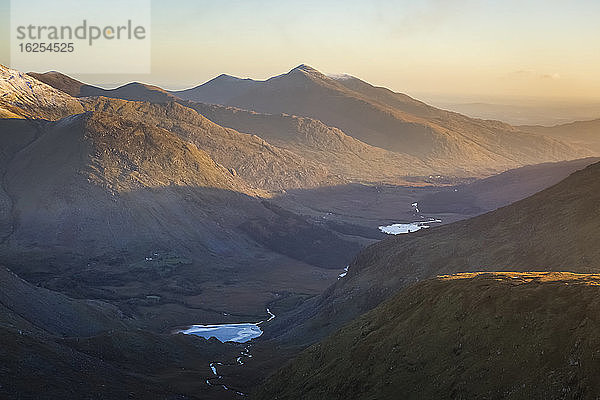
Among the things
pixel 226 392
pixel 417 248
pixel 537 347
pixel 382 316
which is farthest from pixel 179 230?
pixel 537 347

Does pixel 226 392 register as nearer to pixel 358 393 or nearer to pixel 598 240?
pixel 358 393

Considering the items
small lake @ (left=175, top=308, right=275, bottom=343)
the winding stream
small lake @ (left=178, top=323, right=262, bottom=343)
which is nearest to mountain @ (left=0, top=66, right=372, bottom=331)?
the winding stream

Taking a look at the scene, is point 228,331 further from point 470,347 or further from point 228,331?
point 470,347

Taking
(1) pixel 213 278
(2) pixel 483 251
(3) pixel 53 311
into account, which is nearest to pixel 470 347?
(2) pixel 483 251

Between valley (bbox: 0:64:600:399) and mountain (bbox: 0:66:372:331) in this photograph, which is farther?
mountain (bbox: 0:66:372:331)

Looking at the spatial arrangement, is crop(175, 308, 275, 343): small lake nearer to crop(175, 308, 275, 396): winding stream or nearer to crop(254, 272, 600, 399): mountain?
crop(175, 308, 275, 396): winding stream

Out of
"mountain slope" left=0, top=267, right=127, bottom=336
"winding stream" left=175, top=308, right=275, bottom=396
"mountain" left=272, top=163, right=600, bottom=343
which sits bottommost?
"winding stream" left=175, top=308, right=275, bottom=396

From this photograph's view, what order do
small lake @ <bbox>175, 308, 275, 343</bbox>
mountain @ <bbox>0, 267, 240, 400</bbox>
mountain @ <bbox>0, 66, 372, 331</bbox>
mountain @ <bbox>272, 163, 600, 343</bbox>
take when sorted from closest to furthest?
mountain @ <bbox>0, 267, 240, 400</bbox>
mountain @ <bbox>272, 163, 600, 343</bbox>
small lake @ <bbox>175, 308, 275, 343</bbox>
mountain @ <bbox>0, 66, 372, 331</bbox>

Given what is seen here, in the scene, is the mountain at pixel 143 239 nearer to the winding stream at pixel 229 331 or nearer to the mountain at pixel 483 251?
the winding stream at pixel 229 331

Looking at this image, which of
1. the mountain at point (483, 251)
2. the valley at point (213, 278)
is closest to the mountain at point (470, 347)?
the valley at point (213, 278)
